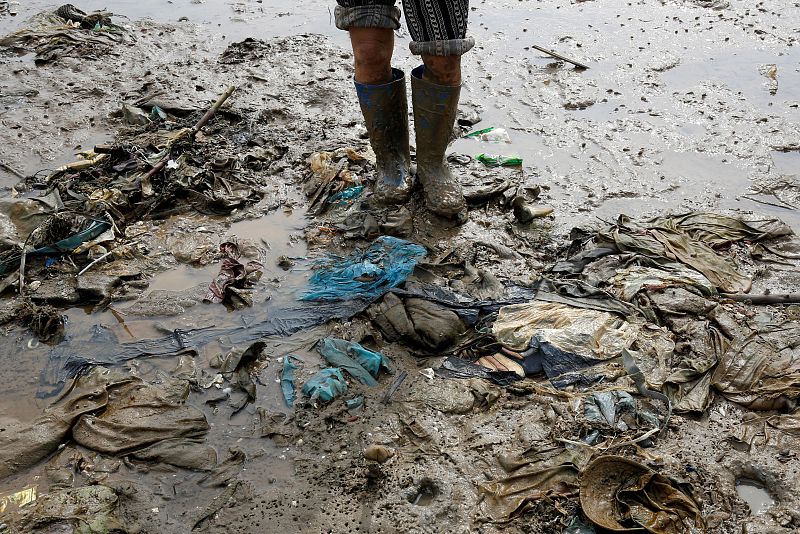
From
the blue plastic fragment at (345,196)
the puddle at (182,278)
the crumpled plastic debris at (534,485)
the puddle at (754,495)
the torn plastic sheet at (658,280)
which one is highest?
the blue plastic fragment at (345,196)

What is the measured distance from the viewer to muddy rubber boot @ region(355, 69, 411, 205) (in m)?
3.28

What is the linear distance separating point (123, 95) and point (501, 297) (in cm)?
378

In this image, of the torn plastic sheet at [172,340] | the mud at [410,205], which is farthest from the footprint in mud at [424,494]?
the torn plastic sheet at [172,340]

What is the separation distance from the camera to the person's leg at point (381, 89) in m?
3.01

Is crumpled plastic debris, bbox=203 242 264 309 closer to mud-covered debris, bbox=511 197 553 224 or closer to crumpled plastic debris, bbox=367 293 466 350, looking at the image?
crumpled plastic debris, bbox=367 293 466 350

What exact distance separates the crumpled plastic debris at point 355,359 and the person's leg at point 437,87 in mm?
1086

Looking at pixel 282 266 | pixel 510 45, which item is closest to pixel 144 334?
pixel 282 266

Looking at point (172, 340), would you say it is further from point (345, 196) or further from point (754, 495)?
point (754, 495)

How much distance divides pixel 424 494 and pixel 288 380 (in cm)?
77

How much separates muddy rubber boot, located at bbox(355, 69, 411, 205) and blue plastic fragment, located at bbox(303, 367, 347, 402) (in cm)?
125

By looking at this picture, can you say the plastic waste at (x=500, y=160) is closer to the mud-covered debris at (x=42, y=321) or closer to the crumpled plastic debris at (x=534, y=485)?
the crumpled plastic debris at (x=534, y=485)

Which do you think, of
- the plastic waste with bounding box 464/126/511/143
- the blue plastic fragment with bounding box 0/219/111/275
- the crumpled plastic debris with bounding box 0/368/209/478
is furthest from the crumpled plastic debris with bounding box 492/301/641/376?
the blue plastic fragment with bounding box 0/219/111/275

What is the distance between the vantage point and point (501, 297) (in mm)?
2949

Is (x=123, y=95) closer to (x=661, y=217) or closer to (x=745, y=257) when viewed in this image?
(x=661, y=217)
